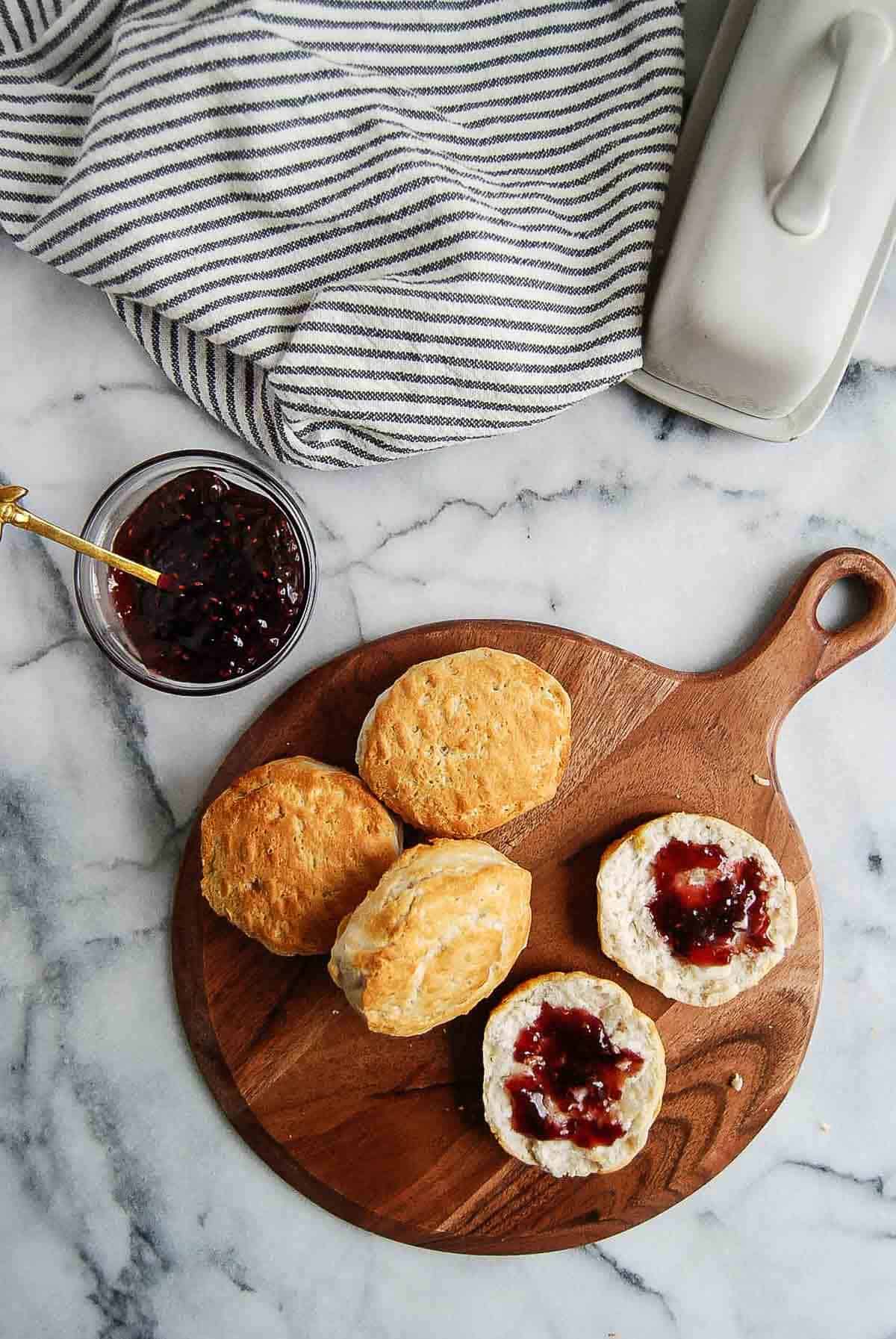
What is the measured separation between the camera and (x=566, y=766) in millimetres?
2188

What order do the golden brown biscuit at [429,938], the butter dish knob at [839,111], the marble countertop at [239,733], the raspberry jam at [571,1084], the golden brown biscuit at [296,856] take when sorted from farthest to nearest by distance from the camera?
the marble countertop at [239,733] → the raspberry jam at [571,1084] → the golden brown biscuit at [296,856] → the golden brown biscuit at [429,938] → the butter dish knob at [839,111]

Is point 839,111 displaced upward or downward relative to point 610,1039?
upward

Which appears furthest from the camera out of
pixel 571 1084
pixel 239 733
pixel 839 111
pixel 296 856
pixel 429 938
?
pixel 239 733

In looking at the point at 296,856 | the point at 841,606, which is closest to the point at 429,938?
the point at 296,856

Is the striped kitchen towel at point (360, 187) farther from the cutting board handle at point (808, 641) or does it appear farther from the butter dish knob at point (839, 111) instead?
the cutting board handle at point (808, 641)

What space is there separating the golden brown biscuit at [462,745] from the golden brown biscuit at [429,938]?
8 centimetres

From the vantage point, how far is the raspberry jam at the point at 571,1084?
6.76 feet

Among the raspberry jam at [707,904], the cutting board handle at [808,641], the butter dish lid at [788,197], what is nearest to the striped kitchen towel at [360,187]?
the butter dish lid at [788,197]

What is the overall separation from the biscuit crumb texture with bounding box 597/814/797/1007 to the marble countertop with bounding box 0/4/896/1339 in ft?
0.86

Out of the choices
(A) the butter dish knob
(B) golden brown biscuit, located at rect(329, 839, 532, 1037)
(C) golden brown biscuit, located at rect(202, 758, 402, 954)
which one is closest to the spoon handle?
(C) golden brown biscuit, located at rect(202, 758, 402, 954)

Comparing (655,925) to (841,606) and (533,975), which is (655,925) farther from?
(841,606)

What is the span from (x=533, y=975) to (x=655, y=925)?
279 mm

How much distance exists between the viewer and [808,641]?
2.22 meters

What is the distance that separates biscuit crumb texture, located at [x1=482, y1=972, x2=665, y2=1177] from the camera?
207cm
